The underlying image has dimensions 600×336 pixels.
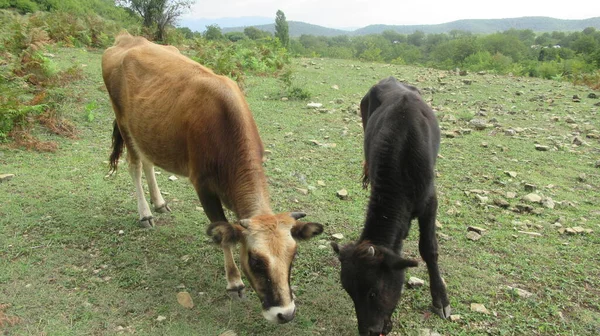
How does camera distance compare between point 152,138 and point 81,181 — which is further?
point 81,181

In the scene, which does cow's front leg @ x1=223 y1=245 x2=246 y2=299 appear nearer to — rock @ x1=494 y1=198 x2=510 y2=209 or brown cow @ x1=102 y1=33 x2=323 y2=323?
brown cow @ x1=102 y1=33 x2=323 y2=323

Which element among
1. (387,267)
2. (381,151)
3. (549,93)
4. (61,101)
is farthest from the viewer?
(549,93)

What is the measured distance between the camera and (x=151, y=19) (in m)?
19.7

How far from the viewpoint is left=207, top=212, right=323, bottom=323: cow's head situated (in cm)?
357

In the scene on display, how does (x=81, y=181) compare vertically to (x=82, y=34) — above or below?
below

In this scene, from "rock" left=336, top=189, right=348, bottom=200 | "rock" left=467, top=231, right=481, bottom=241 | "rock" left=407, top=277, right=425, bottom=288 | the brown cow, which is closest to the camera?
the brown cow

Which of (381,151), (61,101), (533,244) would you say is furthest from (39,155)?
(533,244)

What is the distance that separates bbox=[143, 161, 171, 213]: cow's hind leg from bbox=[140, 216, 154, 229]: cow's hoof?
38cm

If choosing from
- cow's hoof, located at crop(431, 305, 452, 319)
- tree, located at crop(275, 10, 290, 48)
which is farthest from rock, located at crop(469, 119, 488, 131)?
tree, located at crop(275, 10, 290, 48)

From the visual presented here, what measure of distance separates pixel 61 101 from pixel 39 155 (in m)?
2.39

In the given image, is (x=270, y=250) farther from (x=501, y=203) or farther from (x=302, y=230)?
(x=501, y=203)

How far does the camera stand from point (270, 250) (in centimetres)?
362

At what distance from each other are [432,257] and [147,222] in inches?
147

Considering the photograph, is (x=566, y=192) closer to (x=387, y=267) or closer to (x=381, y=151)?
(x=381, y=151)
